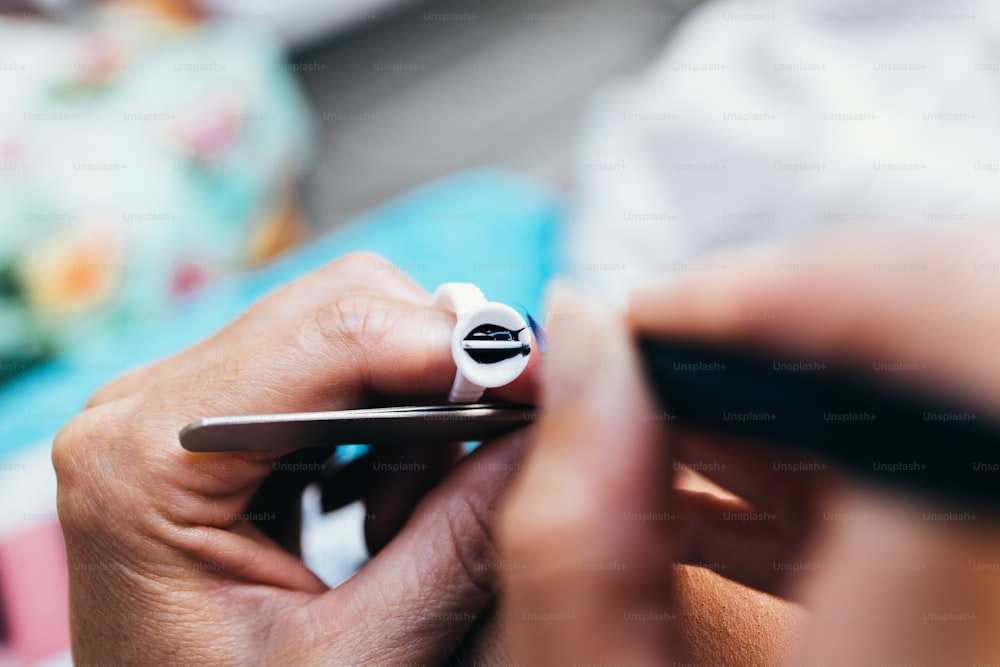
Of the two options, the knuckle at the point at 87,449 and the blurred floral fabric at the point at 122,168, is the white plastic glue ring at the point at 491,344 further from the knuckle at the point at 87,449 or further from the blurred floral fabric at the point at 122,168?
the blurred floral fabric at the point at 122,168

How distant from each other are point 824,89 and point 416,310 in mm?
989

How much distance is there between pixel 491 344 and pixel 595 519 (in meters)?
0.16

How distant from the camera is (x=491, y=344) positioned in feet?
1.83

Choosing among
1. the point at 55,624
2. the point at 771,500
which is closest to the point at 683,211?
the point at 771,500

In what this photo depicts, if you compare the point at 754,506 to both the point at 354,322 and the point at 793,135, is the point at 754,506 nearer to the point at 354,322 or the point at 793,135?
the point at 354,322

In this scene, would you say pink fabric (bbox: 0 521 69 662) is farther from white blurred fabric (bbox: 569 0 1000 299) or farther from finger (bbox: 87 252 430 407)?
white blurred fabric (bbox: 569 0 1000 299)

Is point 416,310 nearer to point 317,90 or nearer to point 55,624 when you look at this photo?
point 55,624

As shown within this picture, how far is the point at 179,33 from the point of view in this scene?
1.66 metres

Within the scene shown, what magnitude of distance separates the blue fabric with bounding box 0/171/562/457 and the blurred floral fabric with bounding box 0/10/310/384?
10 cm

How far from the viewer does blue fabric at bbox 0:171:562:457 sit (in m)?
1.15

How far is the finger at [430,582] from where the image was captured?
0.59 m

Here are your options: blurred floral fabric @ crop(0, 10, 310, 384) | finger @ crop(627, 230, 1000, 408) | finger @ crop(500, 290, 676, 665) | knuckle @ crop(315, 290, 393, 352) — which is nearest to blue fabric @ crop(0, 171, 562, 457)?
blurred floral fabric @ crop(0, 10, 310, 384)

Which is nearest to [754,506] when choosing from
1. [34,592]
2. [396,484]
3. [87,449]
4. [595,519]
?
[595,519]

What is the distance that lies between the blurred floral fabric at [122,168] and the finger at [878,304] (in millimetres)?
1286
